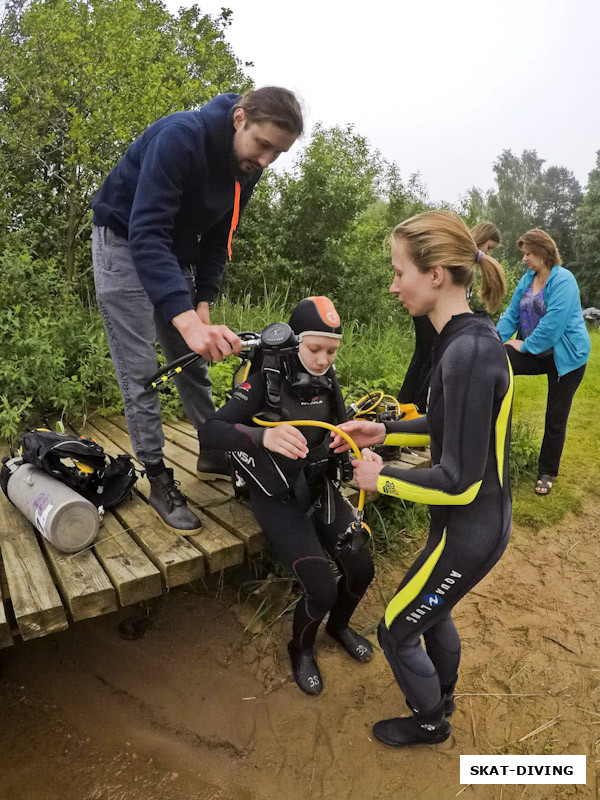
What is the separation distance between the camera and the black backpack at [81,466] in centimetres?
273

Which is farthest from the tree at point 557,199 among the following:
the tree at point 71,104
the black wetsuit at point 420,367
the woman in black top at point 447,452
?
the woman in black top at point 447,452

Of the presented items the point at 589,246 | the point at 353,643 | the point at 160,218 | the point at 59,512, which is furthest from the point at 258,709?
the point at 589,246

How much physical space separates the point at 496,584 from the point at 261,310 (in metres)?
4.49

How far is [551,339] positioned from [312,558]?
2.73m

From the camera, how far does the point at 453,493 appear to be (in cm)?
177

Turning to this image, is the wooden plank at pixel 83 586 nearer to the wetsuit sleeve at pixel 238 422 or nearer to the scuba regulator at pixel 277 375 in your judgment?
the wetsuit sleeve at pixel 238 422

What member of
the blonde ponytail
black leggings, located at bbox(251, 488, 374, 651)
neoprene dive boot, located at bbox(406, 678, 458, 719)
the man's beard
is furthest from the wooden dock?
the man's beard

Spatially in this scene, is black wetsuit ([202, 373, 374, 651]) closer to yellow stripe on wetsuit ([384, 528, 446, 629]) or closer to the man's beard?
yellow stripe on wetsuit ([384, 528, 446, 629])

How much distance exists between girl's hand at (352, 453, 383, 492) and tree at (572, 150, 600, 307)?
31.0m

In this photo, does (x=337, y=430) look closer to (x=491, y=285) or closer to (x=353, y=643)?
(x=491, y=285)

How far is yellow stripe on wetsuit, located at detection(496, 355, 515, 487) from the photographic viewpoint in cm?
179

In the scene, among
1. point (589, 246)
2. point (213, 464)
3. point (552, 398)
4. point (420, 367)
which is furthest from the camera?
point (589, 246)

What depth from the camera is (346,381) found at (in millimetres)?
5387

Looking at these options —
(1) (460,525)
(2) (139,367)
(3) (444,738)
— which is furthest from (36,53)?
(3) (444,738)
